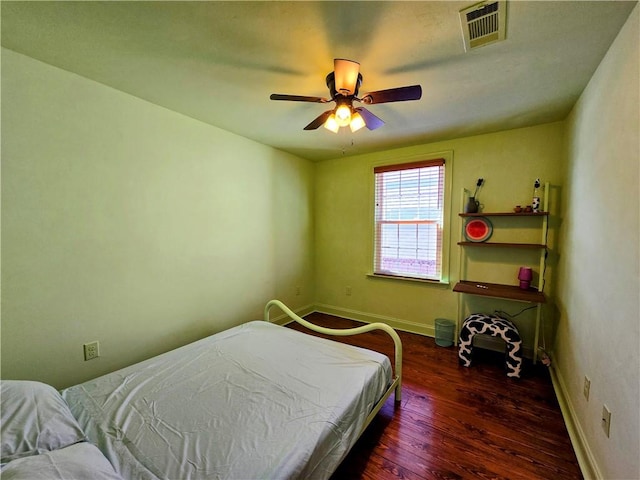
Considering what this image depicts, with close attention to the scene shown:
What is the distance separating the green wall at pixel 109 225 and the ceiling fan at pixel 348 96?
1.33 meters

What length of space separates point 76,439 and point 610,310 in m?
2.55

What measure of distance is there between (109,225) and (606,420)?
3299mm

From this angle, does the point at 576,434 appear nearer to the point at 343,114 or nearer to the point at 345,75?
the point at 343,114

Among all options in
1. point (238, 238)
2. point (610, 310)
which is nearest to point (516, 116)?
point (610, 310)

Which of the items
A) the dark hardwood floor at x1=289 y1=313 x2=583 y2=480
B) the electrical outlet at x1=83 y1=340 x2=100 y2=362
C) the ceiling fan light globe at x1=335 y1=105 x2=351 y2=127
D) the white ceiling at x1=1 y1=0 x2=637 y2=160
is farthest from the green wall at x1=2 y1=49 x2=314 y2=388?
the dark hardwood floor at x1=289 y1=313 x2=583 y2=480

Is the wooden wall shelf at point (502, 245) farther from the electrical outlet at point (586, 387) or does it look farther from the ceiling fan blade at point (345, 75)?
the ceiling fan blade at point (345, 75)

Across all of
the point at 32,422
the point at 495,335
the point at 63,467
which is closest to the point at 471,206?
the point at 495,335

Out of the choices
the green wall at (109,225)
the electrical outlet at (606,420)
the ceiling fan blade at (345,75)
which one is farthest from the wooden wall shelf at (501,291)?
the green wall at (109,225)

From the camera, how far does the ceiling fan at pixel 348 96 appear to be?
4.89ft

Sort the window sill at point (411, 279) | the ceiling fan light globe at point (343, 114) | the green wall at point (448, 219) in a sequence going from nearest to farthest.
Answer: the ceiling fan light globe at point (343, 114) < the green wall at point (448, 219) < the window sill at point (411, 279)

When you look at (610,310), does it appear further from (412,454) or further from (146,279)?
(146,279)

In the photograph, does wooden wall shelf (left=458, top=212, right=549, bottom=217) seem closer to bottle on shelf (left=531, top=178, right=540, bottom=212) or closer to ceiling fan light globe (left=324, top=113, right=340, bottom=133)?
bottle on shelf (left=531, top=178, right=540, bottom=212)

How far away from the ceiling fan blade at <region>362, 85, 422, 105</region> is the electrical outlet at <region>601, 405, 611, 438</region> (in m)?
1.89

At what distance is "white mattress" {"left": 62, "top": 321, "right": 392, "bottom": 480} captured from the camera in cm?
110
